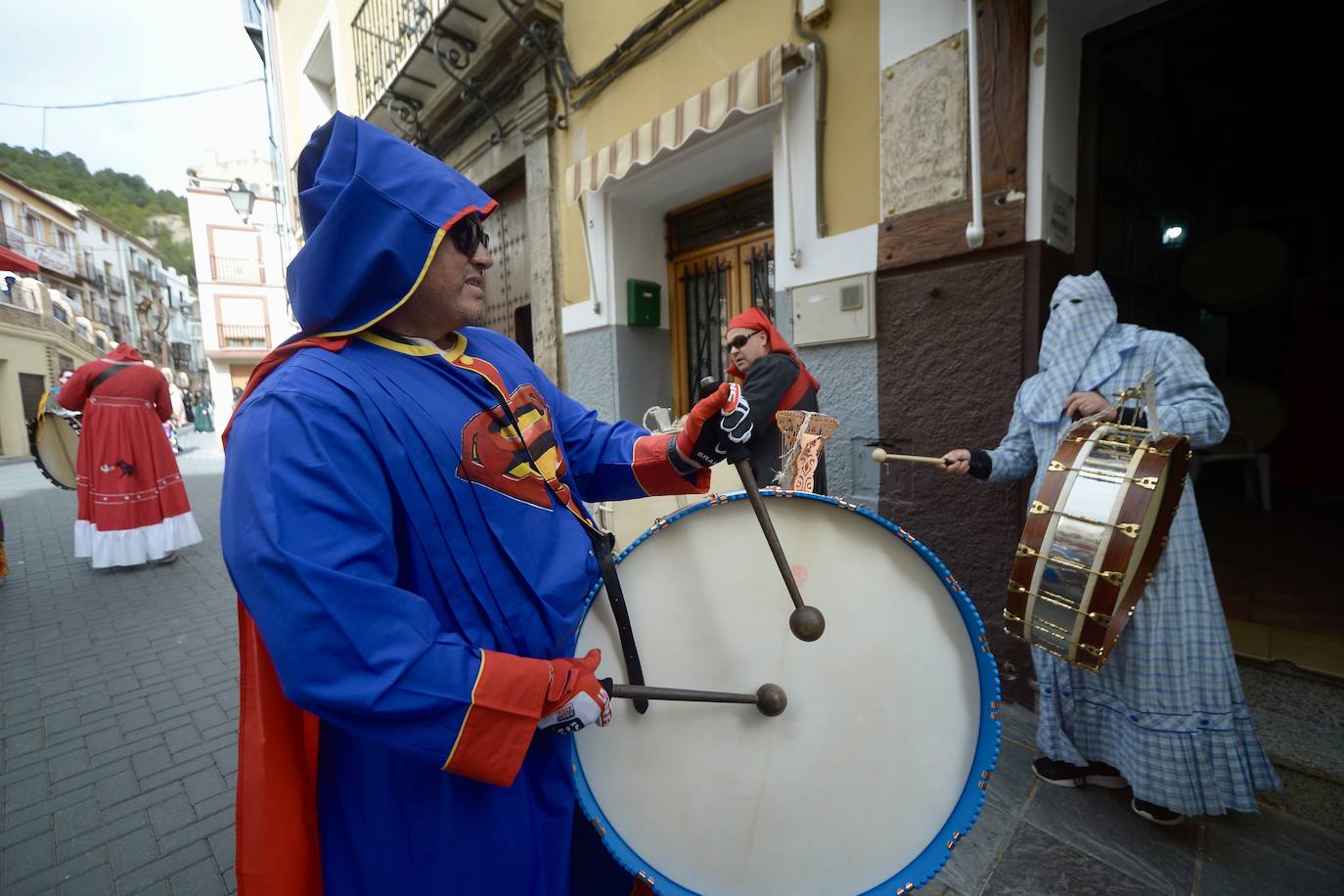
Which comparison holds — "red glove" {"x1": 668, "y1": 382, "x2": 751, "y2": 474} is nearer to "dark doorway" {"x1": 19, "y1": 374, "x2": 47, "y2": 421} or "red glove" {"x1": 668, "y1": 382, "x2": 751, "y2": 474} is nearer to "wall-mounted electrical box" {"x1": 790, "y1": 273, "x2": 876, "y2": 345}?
"wall-mounted electrical box" {"x1": 790, "y1": 273, "x2": 876, "y2": 345}

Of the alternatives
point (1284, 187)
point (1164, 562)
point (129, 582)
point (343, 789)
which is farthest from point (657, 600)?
point (1284, 187)

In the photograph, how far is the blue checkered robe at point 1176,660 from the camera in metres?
1.85

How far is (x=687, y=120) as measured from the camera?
12.2 feet

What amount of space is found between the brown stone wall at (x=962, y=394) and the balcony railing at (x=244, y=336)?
117 feet

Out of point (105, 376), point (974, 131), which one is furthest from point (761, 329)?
point (105, 376)

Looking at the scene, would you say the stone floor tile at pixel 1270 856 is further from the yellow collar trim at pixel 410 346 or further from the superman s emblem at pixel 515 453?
the yellow collar trim at pixel 410 346

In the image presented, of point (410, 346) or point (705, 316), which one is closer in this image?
point (410, 346)

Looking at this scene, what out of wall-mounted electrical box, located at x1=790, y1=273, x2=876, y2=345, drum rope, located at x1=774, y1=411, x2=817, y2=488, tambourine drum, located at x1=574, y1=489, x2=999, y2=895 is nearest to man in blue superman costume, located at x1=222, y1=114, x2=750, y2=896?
tambourine drum, located at x1=574, y1=489, x2=999, y2=895

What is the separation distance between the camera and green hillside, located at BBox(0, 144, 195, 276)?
35688mm

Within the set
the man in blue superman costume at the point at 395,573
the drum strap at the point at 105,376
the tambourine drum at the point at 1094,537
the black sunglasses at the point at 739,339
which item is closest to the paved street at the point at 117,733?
the man in blue superman costume at the point at 395,573

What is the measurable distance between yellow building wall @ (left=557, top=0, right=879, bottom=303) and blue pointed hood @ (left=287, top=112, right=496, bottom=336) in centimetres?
260

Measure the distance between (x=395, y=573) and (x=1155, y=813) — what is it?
2.59 meters

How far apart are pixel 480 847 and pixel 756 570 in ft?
2.35

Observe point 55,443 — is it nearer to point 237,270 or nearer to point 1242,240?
point 1242,240
